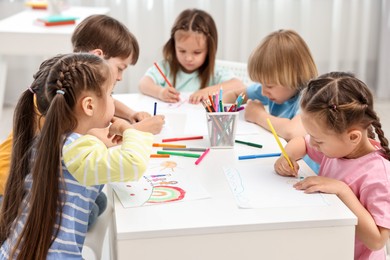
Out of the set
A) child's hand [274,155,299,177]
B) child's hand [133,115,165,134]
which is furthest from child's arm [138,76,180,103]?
child's hand [274,155,299,177]

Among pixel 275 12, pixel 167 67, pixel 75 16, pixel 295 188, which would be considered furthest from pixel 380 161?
pixel 275 12

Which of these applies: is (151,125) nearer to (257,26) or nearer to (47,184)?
(47,184)

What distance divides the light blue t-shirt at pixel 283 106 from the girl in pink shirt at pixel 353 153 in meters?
0.37

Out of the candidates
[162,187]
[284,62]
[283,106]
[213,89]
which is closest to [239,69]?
[213,89]

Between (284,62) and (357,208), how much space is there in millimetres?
650

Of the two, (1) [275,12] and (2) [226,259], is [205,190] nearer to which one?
(2) [226,259]

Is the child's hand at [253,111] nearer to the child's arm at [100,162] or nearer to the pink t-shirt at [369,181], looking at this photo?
the pink t-shirt at [369,181]

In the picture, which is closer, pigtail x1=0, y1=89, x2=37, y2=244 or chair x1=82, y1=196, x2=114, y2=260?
pigtail x1=0, y1=89, x2=37, y2=244

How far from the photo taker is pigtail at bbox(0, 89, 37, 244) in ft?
4.32

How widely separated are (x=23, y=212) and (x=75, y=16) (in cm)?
215

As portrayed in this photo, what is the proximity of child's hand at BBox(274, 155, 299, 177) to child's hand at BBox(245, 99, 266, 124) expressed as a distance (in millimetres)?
437

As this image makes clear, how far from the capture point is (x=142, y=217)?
115cm

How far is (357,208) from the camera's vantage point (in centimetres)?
123

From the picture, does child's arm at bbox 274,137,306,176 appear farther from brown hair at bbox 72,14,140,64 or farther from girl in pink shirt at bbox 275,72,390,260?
brown hair at bbox 72,14,140,64
